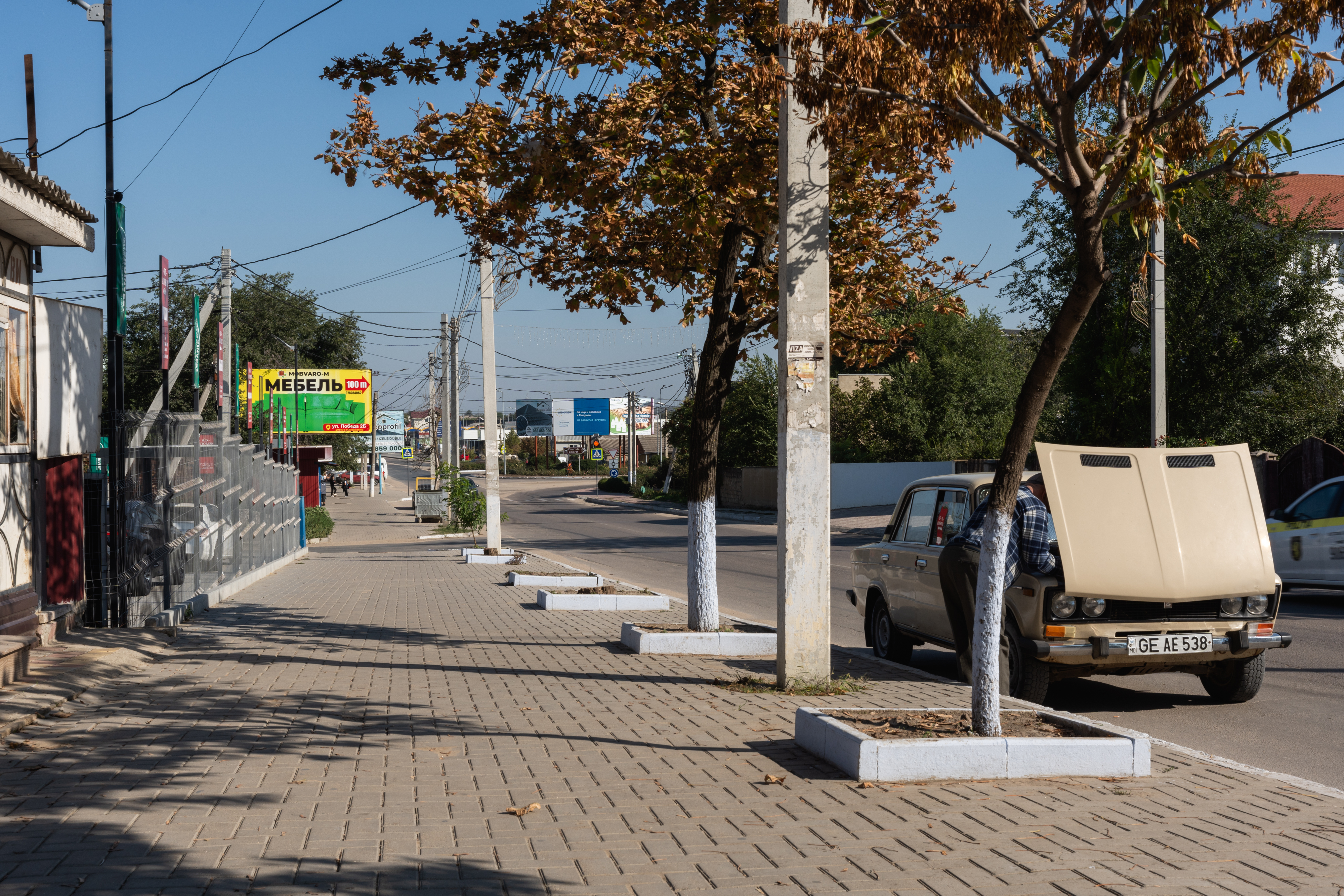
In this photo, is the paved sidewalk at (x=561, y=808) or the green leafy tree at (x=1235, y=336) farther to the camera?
the green leafy tree at (x=1235, y=336)

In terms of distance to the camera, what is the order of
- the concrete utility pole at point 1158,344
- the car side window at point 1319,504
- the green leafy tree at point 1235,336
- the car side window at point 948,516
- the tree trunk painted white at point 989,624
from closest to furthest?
the tree trunk painted white at point 989,624, the car side window at point 948,516, the car side window at point 1319,504, the concrete utility pole at point 1158,344, the green leafy tree at point 1235,336

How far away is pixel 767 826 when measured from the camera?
17.0ft

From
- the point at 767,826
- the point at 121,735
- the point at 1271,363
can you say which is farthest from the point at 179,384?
the point at 767,826

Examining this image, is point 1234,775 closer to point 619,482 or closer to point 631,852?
point 631,852

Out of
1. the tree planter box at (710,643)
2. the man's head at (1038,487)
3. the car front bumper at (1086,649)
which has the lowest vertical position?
the tree planter box at (710,643)

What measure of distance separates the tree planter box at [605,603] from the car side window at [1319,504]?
321 inches

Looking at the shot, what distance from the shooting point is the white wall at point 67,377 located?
→ 36.9 ft

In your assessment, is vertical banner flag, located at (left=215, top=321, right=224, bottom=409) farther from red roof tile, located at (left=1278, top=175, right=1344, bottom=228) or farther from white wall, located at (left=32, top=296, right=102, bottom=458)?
red roof tile, located at (left=1278, top=175, right=1344, bottom=228)

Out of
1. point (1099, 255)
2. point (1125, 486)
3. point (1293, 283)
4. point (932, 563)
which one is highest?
point (1293, 283)

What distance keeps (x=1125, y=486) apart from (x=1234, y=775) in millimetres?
2369

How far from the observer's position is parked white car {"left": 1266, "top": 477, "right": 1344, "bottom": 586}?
48.1 ft

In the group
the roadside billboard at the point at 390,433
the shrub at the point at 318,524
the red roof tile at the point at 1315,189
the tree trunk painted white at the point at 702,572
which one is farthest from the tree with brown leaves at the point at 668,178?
the roadside billboard at the point at 390,433

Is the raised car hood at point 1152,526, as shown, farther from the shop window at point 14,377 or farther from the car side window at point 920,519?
the shop window at point 14,377

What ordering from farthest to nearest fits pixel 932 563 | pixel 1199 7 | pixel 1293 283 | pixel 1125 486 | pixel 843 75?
pixel 1293 283
pixel 932 563
pixel 1125 486
pixel 843 75
pixel 1199 7
